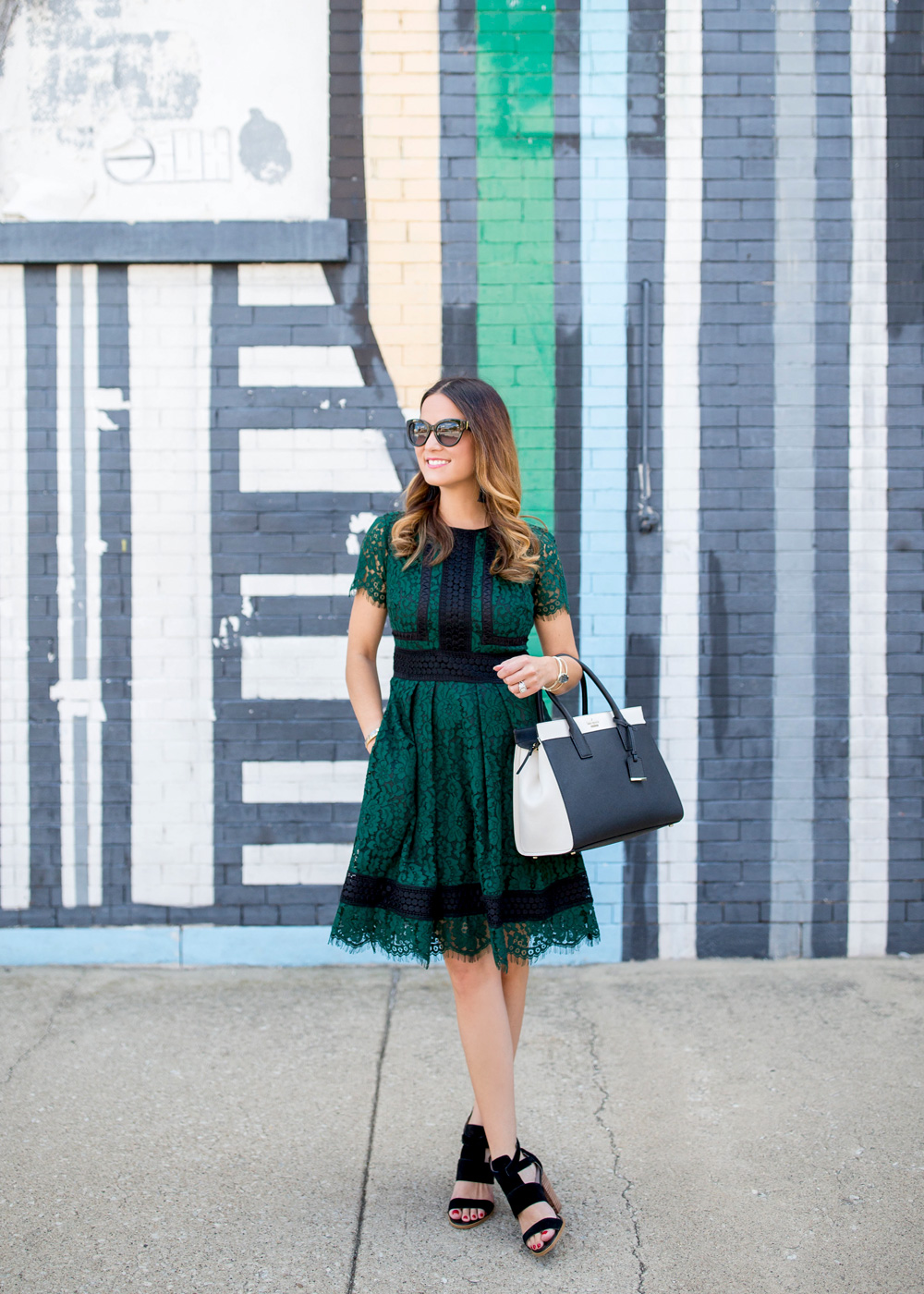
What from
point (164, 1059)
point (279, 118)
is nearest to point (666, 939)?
point (164, 1059)

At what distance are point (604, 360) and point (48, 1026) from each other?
3294 mm

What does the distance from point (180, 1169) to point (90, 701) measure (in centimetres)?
206

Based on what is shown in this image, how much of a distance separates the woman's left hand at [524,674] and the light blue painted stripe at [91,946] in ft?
8.22

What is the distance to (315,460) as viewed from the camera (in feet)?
13.5

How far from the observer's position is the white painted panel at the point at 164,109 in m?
4.07

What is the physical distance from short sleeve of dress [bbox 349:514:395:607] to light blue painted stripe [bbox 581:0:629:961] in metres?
1.74

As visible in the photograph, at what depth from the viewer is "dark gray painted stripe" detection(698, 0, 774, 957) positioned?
411 centimetres

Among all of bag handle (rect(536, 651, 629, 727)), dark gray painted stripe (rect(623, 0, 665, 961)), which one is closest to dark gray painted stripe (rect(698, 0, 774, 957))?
dark gray painted stripe (rect(623, 0, 665, 961))

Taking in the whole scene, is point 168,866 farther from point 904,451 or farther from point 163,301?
point 904,451

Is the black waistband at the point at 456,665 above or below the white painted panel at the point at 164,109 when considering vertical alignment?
Answer: below

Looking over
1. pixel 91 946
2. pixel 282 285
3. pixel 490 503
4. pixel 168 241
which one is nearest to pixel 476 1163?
pixel 490 503

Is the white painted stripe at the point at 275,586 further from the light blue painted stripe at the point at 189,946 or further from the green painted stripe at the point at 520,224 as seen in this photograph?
the light blue painted stripe at the point at 189,946

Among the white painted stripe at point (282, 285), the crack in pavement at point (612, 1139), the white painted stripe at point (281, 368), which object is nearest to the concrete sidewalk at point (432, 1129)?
the crack in pavement at point (612, 1139)

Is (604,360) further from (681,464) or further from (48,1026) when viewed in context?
(48,1026)
